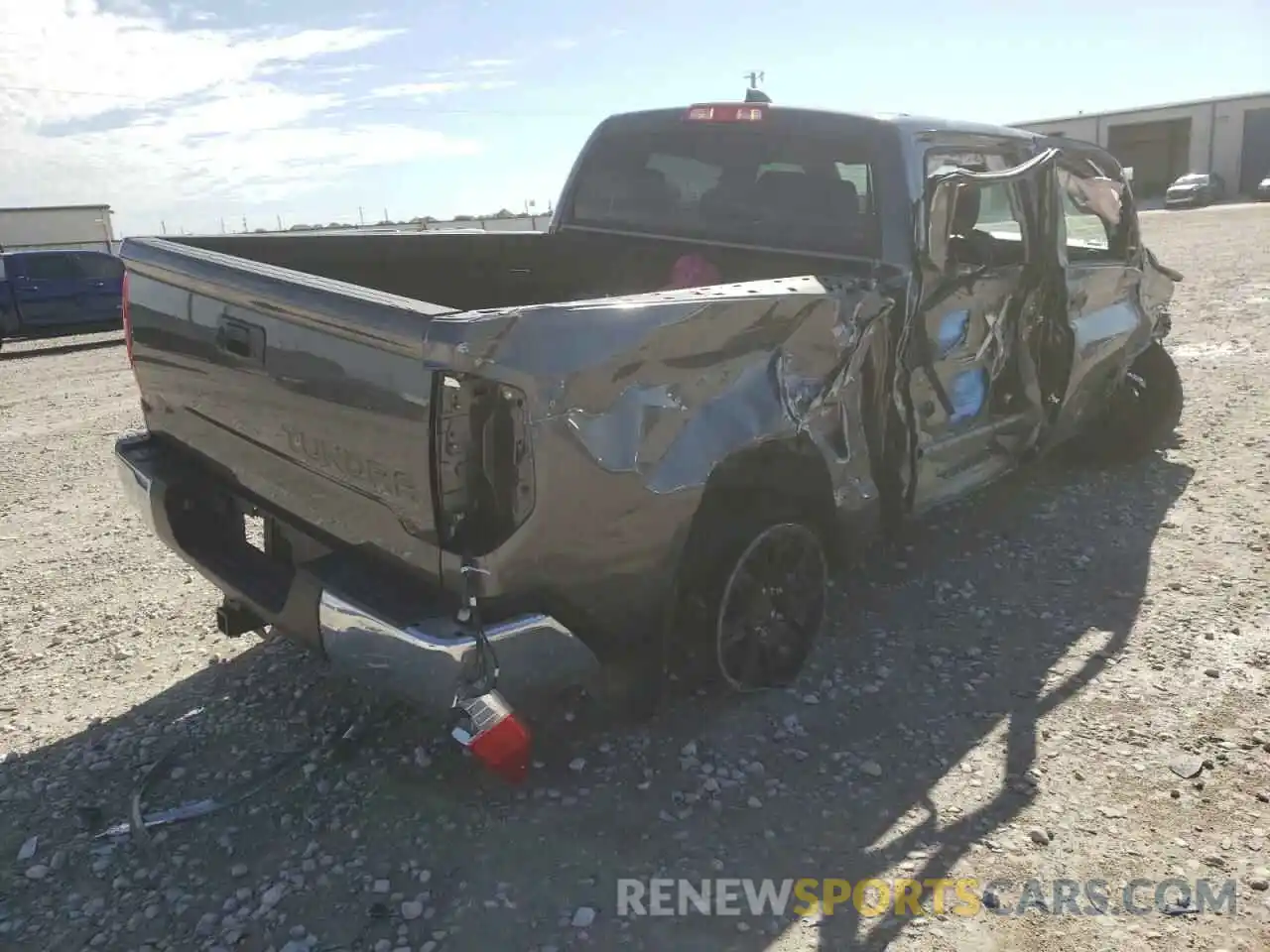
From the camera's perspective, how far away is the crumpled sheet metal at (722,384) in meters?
2.50

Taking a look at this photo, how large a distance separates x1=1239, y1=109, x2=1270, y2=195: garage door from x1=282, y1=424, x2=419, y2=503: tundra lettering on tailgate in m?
52.8

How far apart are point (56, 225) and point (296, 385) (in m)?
36.2

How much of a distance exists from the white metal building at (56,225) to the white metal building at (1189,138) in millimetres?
38871

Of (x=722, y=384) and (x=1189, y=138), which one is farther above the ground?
(x=1189, y=138)

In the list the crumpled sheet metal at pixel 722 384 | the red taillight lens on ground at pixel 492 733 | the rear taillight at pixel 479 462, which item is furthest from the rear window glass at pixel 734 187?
the red taillight lens on ground at pixel 492 733

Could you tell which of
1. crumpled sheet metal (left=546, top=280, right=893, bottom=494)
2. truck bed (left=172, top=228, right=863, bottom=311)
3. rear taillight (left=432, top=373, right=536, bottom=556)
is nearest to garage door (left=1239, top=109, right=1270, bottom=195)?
truck bed (left=172, top=228, right=863, bottom=311)

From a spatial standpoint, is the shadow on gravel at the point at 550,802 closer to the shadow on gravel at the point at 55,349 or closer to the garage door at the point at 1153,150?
the shadow on gravel at the point at 55,349

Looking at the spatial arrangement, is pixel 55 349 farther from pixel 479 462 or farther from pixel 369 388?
pixel 479 462

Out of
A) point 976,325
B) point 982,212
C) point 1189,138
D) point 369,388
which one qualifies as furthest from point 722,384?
point 1189,138

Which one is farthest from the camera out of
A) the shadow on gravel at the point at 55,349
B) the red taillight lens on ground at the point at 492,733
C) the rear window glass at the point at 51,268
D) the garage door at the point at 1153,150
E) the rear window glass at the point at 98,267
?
the garage door at the point at 1153,150

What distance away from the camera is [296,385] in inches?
105

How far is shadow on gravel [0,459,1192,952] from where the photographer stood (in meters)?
2.51

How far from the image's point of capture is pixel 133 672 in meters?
3.77

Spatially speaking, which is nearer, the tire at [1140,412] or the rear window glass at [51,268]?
the tire at [1140,412]
